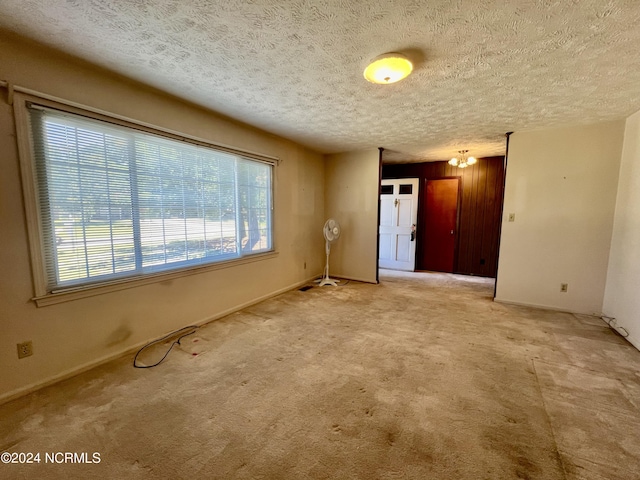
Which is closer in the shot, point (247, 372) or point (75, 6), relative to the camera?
point (75, 6)

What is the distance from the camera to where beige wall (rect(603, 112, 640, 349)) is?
265cm

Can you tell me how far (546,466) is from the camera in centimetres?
132

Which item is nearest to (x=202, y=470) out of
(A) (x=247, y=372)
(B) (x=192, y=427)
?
(B) (x=192, y=427)

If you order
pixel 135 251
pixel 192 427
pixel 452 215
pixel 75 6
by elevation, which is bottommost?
pixel 192 427

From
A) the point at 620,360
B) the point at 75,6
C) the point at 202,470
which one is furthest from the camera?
the point at 620,360

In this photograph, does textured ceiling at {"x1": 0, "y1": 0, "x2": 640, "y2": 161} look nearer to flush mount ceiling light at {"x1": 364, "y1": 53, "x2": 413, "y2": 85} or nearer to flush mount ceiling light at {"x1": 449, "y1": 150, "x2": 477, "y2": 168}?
flush mount ceiling light at {"x1": 364, "y1": 53, "x2": 413, "y2": 85}

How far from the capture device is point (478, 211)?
17.4 ft

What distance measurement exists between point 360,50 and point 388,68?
0.23m

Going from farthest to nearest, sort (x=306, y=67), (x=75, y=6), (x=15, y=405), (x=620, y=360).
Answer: (x=620, y=360)
(x=306, y=67)
(x=15, y=405)
(x=75, y=6)

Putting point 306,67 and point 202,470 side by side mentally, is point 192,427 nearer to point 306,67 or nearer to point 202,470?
point 202,470

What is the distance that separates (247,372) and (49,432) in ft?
3.72

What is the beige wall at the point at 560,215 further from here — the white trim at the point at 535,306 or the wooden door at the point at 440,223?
the wooden door at the point at 440,223

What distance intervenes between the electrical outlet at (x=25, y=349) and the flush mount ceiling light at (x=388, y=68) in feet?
10.1

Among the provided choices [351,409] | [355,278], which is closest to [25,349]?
[351,409]
